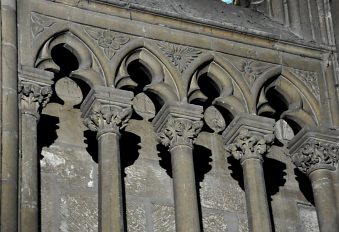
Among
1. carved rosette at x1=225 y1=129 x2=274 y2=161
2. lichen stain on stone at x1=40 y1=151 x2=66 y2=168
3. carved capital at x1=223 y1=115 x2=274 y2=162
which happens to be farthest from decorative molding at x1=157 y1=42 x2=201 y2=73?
lichen stain on stone at x1=40 y1=151 x2=66 y2=168

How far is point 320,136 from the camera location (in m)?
13.1

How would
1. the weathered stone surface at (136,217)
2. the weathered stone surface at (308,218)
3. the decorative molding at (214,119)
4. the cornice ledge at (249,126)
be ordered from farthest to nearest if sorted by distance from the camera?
the decorative molding at (214,119) < the weathered stone surface at (308,218) < the cornice ledge at (249,126) < the weathered stone surface at (136,217)

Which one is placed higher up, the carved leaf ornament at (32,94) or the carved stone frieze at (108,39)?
the carved stone frieze at (108,39)

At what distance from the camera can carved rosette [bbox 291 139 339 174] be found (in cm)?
1294

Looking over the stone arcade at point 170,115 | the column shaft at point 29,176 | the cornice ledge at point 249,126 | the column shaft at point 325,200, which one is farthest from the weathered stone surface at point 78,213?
the column shaft at point 325,200

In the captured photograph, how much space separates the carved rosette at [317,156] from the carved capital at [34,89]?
2458 millimetres

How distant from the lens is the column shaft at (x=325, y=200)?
1258 centimetres

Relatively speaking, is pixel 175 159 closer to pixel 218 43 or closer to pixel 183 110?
pixel 183 110

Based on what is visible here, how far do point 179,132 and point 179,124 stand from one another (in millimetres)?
73

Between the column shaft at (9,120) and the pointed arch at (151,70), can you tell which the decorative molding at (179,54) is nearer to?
the pointed arch at (151,70)

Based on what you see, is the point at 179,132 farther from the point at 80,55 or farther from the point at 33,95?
the point at 33,95

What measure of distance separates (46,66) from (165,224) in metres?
1.69

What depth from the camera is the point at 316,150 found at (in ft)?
42.6

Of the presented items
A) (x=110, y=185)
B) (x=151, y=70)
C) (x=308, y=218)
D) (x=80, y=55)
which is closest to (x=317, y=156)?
(x=308, y=218)
